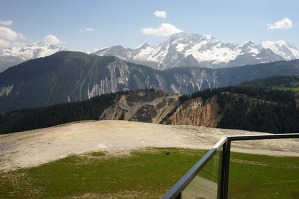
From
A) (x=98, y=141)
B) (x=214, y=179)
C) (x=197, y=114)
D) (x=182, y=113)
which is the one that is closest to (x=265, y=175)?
(x=214, y=179)

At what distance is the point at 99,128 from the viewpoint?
59625 mm

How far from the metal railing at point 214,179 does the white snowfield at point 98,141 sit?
32896 millimetres

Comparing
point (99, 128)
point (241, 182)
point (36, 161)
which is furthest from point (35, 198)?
point (99, 128)

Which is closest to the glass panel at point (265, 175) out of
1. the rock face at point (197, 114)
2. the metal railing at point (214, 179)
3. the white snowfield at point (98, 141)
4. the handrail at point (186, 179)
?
the metal railing at point (214, 179)

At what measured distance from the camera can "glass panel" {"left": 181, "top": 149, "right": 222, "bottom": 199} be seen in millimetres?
3793

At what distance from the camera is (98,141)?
48188 millimetres

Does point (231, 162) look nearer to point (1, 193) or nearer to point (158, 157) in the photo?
point (1, 193)

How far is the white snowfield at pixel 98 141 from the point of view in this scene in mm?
39859

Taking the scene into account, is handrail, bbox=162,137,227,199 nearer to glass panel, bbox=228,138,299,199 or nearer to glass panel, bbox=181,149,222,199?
glass panel, bbox=181,149,222,199

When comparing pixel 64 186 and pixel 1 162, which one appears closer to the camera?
pixel 64 186

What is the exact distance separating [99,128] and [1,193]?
33.1 meters

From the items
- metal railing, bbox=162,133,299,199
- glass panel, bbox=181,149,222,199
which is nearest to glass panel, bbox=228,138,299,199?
metal railing, bbox=162,133,299,199

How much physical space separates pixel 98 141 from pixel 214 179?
146ft

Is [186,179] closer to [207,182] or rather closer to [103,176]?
[207,182]
